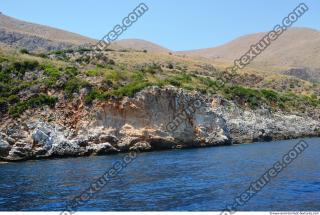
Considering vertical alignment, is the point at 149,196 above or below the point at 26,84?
below

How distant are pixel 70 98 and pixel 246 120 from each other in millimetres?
26669

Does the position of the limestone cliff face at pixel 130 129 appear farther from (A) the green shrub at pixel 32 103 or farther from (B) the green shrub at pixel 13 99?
(B) the green shrub at pixel 13 99

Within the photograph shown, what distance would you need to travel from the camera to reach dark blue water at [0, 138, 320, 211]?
19.5 meters

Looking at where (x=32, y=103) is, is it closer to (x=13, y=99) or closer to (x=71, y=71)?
(x=13, y=99)

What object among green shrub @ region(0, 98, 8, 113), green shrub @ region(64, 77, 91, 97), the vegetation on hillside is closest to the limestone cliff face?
the vegetation on hillside

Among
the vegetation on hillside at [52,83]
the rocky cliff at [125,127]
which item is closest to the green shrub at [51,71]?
the vegetation on hillside at [52,83]

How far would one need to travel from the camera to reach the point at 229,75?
123 meters

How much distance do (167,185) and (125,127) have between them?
83.7 ft

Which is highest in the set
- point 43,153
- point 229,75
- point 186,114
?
point 229,75

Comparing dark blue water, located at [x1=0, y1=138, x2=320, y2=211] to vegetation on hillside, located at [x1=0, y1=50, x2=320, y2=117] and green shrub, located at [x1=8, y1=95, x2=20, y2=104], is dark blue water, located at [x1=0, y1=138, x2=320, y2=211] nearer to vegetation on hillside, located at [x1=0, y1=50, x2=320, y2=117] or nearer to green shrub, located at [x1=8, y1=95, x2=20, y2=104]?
green shrub, located at [x1=8, y1=95, x2=20, y2=104]

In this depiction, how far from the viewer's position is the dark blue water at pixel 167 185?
63.9 ft

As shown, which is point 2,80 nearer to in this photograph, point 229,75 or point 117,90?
point 117,90

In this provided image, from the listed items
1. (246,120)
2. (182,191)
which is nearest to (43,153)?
(182,191)

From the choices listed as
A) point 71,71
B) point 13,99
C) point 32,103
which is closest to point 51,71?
point 71,71
